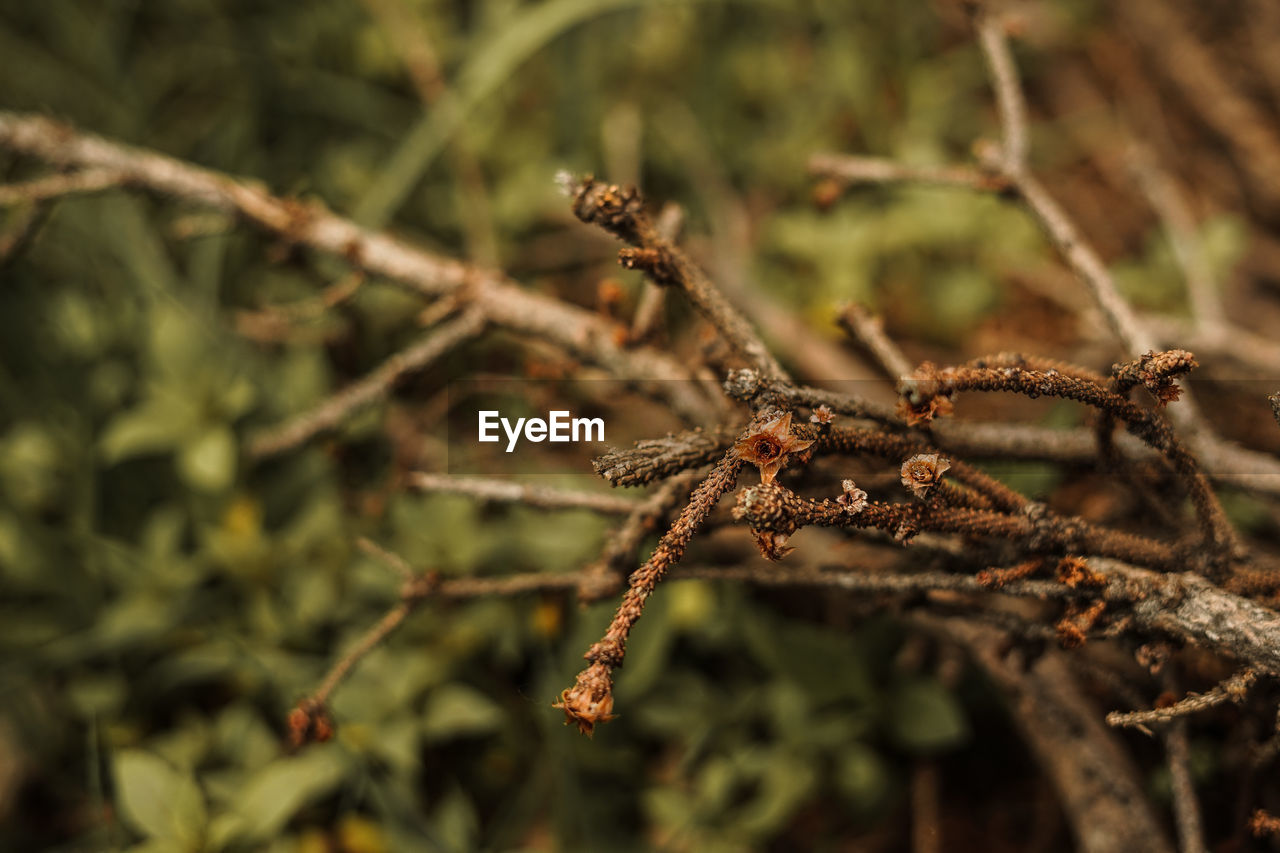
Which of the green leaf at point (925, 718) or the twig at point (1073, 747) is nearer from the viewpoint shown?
the twig at point (1073, 747)

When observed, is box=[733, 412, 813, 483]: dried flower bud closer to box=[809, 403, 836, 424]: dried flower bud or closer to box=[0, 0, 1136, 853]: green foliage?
box=[809, 403, 836, 424]: dried flower bud

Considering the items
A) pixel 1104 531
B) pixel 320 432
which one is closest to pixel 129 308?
pixel 320 432

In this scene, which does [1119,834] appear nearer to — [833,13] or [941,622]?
[941,622]

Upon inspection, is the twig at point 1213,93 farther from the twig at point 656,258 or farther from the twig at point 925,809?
the twig at point 656,258

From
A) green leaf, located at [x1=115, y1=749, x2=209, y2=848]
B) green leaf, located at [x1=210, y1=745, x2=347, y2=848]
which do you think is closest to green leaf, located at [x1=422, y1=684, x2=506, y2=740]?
green leaf, located at [x1=210, y1=745, x2=347, y2=848]

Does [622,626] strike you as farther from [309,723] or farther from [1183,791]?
[1183,791]
